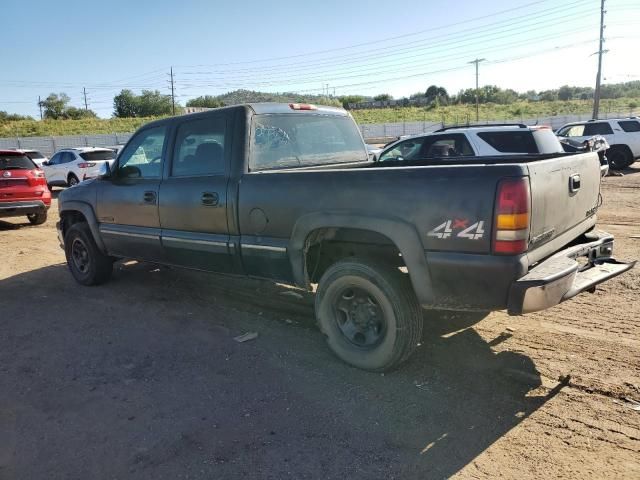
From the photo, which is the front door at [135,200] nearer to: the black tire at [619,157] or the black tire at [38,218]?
the black tire at [38,218]

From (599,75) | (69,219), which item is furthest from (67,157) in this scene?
(599,75)

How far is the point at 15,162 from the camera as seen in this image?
36.9ft

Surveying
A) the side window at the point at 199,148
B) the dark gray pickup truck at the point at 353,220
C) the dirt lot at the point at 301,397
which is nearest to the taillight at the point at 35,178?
the dark gray pickup truck at the point at 353,220

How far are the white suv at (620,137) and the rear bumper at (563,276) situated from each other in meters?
15.0

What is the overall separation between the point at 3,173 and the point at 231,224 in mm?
9071

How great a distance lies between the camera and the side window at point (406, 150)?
9852 millimetres

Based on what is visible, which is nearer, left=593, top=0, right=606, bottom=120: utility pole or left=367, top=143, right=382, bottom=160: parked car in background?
left=367, top=143, right=382, bottom=160: parked car in background

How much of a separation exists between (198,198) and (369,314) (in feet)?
6.27

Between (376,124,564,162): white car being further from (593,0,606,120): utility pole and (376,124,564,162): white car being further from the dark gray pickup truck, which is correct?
(593,0,606,120): utility pole

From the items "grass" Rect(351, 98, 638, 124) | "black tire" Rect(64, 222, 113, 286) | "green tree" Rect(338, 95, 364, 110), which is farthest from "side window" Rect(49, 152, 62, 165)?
"green tree" Rect(338, 95, 364, 110)

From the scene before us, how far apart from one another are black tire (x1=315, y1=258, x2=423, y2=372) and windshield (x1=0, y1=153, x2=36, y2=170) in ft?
33.2

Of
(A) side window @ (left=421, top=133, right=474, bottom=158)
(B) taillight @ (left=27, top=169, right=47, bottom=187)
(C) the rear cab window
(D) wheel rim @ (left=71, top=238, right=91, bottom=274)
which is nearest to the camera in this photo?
(D) wheel rim @ (left=71, top=238, right=91, bottom=274)

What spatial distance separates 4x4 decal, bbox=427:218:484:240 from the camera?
2959 millimetres

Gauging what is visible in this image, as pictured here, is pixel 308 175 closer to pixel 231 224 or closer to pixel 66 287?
pixel 231 224
